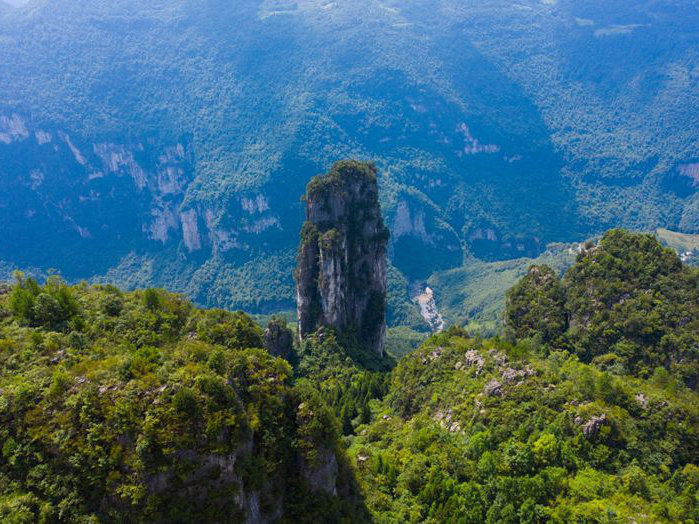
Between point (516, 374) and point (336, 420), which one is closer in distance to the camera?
point (336, 420)

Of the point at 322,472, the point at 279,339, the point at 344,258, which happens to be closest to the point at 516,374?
the point at 322,472

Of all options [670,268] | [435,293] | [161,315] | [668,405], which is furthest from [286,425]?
[435,293]

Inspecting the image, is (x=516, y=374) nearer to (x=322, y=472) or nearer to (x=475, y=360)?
(x=475, y=360)

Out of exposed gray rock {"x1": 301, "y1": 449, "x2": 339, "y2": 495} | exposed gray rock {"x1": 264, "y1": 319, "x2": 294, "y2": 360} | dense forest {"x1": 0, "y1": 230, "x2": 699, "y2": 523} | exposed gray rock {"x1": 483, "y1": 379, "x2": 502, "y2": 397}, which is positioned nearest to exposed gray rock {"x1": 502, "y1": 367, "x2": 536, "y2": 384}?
dense forest {"x1": 0, "y1": 230, "x2": 699, "y2": 523}

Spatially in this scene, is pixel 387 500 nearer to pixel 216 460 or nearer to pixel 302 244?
pixel 216 460

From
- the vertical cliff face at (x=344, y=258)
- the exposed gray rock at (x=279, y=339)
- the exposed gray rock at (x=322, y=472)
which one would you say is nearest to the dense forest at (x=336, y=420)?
the exposed gray rock at (x=322, y=472)

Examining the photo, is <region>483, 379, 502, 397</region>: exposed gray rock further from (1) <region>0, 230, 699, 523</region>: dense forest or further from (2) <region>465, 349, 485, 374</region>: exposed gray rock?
(2) <region>465, 349, 485, 374</region>: exposed gray rock

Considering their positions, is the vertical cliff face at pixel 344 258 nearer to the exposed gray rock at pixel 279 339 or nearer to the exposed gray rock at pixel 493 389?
the exposed gray rock at pixel 279 339
